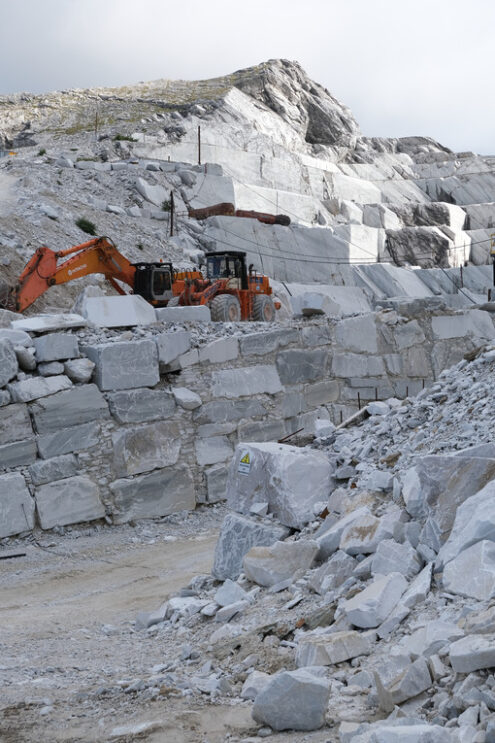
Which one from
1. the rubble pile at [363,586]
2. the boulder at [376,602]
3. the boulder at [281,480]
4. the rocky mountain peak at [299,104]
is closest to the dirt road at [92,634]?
the rubble pile at [363,586]

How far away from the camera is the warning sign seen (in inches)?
251

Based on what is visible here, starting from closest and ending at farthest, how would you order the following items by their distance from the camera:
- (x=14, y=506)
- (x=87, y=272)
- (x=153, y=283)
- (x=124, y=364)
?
(x=14, y=506) → (x=124, y=364) → (x=87, y=272) → (x=153, y=283)

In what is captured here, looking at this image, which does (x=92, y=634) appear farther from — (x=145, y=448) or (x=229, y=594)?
(x=145, y=448)

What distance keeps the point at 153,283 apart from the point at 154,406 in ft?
11.7

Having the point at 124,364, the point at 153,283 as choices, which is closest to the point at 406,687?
the point at 124,364

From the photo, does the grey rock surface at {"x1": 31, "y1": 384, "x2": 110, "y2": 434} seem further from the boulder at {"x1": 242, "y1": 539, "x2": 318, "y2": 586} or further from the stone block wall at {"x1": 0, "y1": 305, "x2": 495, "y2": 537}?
the boulder at {"x1": 242, "y1": 539, "x2": 318, "y2": 586}

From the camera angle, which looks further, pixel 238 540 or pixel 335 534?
pixel 238 540

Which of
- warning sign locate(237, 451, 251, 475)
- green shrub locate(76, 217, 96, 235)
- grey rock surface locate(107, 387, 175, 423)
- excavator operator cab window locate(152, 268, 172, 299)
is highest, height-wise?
green shrub locate(76, 217, 96, 235)

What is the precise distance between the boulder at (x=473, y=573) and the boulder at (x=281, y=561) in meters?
1.38

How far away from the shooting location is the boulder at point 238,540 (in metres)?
5.80

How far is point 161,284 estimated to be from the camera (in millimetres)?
12992

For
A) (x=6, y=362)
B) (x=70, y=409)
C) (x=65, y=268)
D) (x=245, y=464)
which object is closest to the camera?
A: (x=245, y=464)

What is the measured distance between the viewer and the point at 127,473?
955cm

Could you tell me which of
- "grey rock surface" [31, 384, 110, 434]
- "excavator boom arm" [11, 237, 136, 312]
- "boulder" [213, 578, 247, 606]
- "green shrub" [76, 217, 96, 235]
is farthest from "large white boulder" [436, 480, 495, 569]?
"green shrub" [76, 217, 96, 235]
